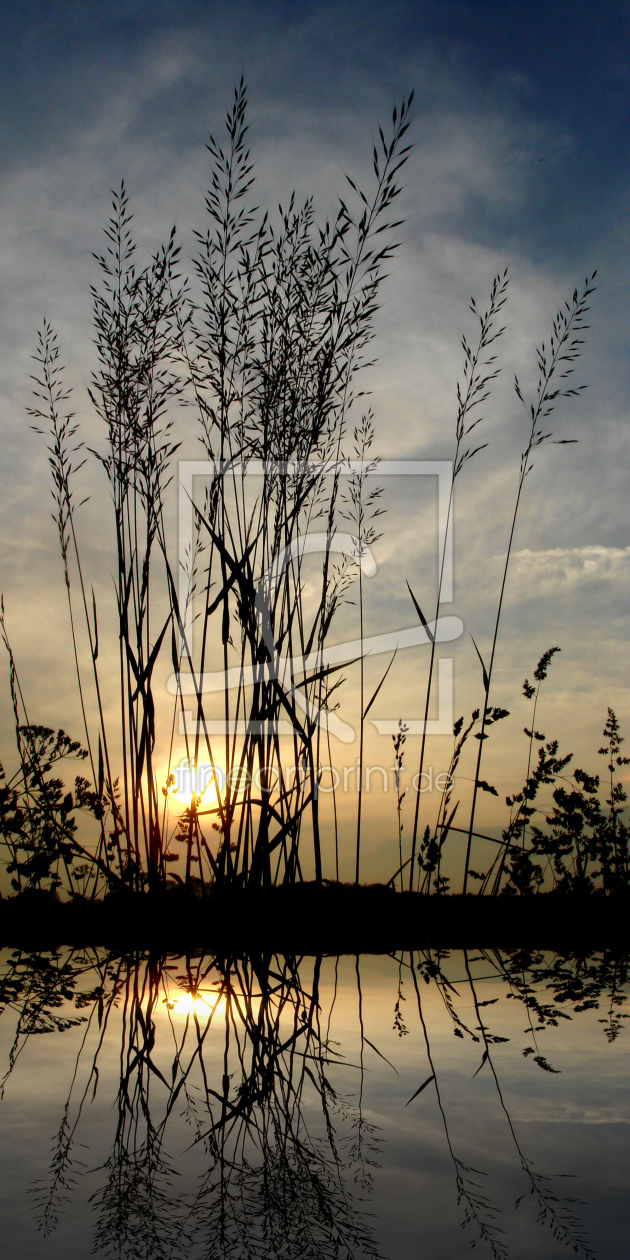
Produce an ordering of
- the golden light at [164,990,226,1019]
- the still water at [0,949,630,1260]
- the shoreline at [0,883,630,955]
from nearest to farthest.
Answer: the still water at [0,949,630,1260]
the golden light at [164,990,226,1019]
the shoreline at [0,883,630,955]

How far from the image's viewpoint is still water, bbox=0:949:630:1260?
608mm

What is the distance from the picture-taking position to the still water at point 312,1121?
1.99 feet

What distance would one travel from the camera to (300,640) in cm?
240

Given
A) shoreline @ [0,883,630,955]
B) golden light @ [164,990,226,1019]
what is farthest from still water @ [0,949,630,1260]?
shoreline @ [0,883,630,955]

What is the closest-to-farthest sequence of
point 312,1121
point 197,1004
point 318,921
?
point 312,1121 → point 197,1004 → point 318,921

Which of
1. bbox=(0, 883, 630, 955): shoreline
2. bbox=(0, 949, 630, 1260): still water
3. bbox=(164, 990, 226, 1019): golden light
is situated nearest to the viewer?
bbox=(0, 949, 630, 1260): still water

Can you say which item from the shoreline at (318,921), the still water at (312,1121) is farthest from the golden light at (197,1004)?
the shoreline at (318,921)

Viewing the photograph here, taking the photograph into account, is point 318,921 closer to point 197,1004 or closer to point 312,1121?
point 197,1004

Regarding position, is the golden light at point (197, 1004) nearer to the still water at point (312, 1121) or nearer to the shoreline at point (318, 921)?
the still water at point (312, 1121)

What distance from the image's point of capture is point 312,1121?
2.81ft

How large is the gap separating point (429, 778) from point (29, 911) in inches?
56.6

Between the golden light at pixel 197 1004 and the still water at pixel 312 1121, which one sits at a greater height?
the still water at pixel 312 1121

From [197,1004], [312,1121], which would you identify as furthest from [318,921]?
[312,1121]

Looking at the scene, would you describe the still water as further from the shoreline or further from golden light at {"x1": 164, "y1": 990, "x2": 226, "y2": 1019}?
the shoreline
